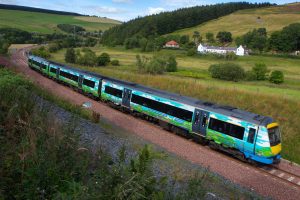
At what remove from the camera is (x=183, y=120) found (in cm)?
1903

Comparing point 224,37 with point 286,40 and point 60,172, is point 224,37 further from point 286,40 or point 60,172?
point 60,172

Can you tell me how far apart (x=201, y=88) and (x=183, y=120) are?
13.3 metres

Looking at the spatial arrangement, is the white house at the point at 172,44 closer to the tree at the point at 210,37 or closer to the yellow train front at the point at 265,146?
the tree at the point at 210,37

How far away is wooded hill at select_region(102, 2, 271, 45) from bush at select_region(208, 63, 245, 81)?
84123mm

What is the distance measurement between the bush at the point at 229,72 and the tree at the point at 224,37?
87.4 meters

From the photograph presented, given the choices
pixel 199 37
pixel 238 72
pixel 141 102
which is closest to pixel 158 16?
pixel 199 37

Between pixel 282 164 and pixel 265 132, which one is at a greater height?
pixel 265 132

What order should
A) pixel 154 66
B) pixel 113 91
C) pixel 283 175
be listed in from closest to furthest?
pixel 283 175
pixel 113 91
pixel 154 66

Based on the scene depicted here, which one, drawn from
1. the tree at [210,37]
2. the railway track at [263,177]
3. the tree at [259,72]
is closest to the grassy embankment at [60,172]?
the railway track at [263,177]

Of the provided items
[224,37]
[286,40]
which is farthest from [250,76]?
[224,37]

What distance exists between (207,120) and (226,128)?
1.34m

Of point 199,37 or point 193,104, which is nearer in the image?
point 193,104

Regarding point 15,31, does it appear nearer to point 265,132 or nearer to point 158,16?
point 158,16

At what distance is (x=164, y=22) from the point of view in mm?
157750
